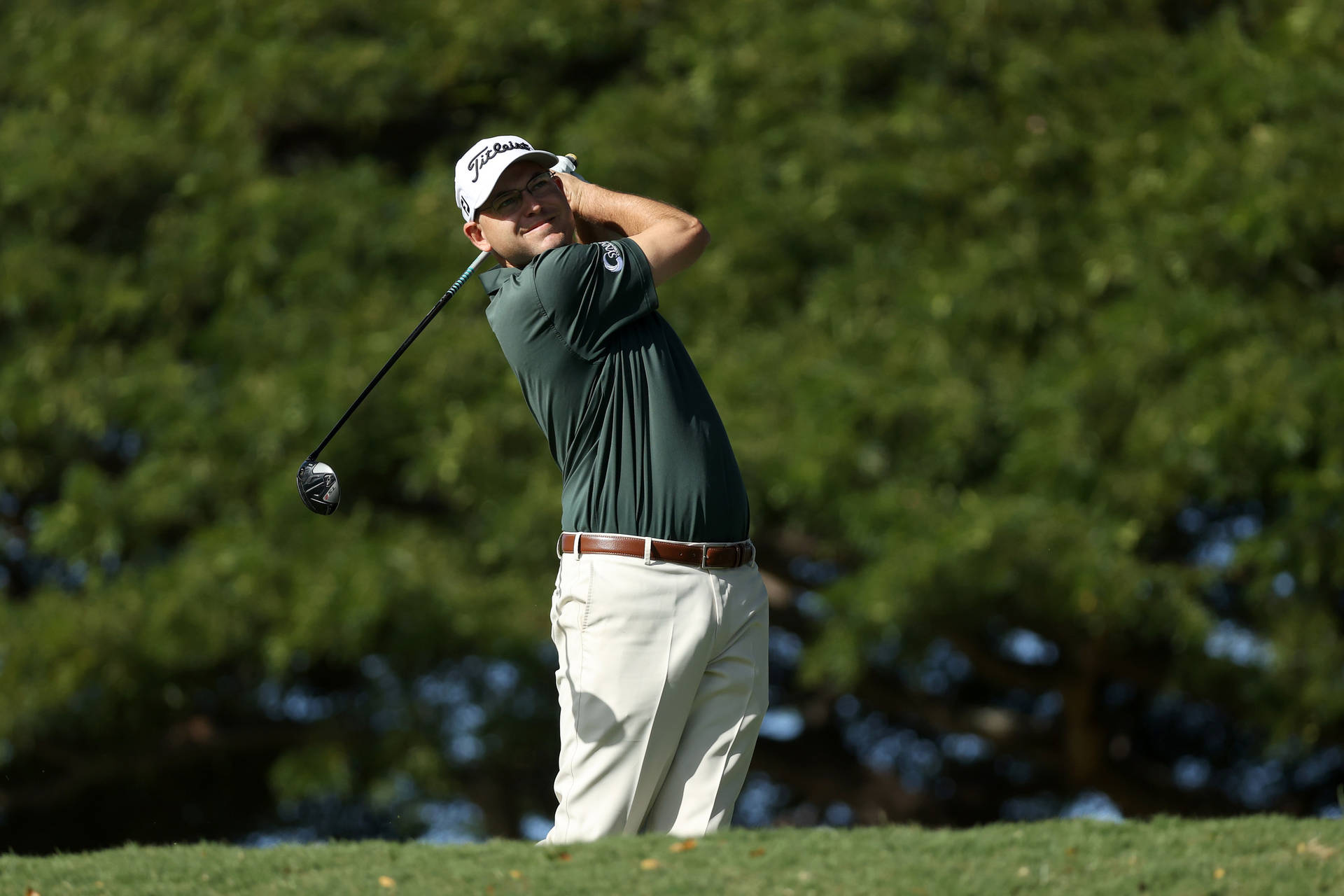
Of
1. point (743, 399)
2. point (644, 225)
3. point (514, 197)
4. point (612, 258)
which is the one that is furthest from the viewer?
point (743, 399)

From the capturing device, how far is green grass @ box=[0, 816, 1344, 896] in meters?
3.06

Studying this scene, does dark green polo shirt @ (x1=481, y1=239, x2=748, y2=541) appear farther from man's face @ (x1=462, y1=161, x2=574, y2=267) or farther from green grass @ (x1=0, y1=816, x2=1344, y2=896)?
green grass @ (x1=0, y1=816, x2=1344, y2=896)

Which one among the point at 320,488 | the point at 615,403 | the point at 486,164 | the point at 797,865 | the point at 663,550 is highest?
the point at 486,164

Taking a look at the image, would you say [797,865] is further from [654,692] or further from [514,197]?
[514,197]

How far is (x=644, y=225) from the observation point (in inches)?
147

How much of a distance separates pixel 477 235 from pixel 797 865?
1.64m

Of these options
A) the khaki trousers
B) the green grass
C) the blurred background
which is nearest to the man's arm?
the khaki trousers

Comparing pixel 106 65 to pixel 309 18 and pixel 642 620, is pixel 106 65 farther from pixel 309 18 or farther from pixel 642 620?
pixel 642 620

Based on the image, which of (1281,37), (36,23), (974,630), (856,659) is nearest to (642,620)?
(856,659)

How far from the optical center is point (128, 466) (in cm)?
998

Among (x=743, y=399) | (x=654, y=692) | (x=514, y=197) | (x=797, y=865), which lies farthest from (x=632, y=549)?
(x=743, y=399)

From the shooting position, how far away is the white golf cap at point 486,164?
3.47m

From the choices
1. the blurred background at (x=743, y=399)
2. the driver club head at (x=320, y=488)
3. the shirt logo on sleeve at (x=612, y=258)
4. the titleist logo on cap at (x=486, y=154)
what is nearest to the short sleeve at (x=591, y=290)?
the shirt logo on sleeve at (x=612, y=258)

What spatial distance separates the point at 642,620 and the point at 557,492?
16.3 ft
